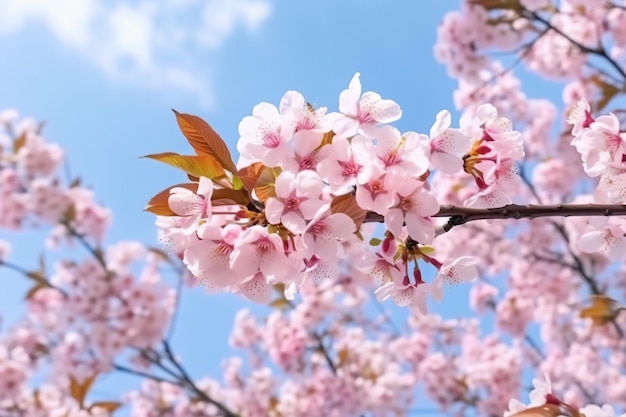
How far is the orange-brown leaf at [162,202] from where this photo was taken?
105 cm

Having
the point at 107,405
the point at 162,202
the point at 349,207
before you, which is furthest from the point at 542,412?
the point at 107,405

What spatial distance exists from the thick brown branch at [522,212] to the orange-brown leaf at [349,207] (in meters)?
0.03

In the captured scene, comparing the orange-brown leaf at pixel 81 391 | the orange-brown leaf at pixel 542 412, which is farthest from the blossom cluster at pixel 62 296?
the orange-brown leaf at pixel 542 412

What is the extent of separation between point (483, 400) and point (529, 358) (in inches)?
59.5

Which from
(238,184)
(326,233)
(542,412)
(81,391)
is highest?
(81,391)

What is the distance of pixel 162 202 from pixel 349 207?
0.32 metres

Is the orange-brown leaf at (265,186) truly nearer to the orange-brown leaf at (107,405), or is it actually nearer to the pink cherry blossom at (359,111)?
the pink cherry blossom at (359,111)

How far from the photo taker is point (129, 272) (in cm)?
521

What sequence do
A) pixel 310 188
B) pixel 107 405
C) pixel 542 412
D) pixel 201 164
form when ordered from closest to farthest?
pixel 310 188 → pixel 201 164 → pixel 542 412 → pixel 107 405

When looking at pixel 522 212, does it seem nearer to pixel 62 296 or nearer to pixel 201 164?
pixel 201 164

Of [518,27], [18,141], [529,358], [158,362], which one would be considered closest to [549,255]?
[529,358]

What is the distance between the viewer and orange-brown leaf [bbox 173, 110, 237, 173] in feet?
3.50

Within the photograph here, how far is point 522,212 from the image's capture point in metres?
0.99

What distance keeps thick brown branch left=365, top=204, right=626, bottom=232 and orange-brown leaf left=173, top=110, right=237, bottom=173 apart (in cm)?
27
